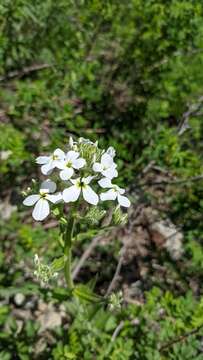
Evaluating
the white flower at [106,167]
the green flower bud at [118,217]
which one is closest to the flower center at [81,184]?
the white flower at [106,167]

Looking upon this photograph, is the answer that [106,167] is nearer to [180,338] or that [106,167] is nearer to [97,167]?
[97,167]

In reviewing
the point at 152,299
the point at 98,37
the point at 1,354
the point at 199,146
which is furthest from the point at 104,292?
the point at 98,37

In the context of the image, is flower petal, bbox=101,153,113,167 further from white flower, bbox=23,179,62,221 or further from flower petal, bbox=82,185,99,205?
white flower, bbox=23,179,62,221

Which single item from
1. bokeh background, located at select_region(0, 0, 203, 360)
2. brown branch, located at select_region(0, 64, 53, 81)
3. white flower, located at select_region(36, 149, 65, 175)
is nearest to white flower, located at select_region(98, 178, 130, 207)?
white flower, located at select_region(36, 149, 65, 175)

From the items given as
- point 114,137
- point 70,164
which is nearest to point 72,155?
point 70,164

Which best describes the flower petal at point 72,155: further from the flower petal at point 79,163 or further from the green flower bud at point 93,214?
the green flower bud at point 93,214

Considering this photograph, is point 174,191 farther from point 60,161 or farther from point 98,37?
point 60,161
